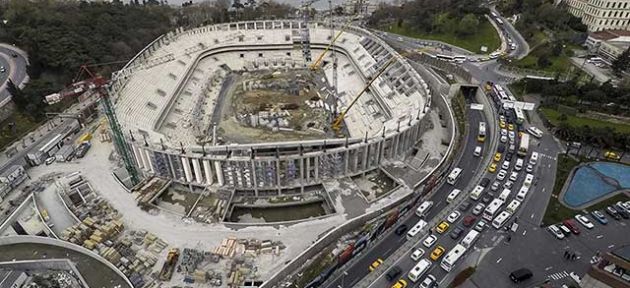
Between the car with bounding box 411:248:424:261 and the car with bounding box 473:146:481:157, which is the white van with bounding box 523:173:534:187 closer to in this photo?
the car with bounding box 473:146:481:157

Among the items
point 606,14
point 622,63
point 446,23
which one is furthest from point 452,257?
point 606,14

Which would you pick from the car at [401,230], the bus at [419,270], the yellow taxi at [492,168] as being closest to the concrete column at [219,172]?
the car at [401,230]

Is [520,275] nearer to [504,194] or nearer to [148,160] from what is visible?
[504,194]

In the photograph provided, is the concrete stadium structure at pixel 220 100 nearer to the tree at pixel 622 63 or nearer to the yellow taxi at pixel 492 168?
the yellow taxi at pixel 492 168

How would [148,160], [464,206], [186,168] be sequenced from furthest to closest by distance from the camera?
[148,160]
[186,168]
[464,206]

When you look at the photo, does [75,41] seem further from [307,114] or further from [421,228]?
[421,228]

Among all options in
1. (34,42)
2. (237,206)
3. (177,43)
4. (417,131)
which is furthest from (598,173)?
(34,42)
